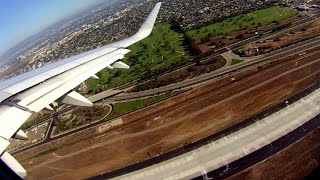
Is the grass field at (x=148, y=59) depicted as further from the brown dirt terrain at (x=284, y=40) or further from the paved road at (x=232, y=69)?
the brown dirt terrain at (x=284, y=40)

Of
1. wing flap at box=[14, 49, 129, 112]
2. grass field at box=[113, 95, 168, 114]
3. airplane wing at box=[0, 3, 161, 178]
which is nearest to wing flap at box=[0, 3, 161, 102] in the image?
airplane wing at box=[0, 3, 161, 178]

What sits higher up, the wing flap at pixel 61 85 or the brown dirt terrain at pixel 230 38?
the wing flap at pixel 61 85

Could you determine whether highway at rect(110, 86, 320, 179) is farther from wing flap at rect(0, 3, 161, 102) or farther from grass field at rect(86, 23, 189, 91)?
grass field at rect(86, 23, 189, 91)

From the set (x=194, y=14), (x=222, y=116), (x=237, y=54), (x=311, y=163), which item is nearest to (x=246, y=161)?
(x=311, y=163)

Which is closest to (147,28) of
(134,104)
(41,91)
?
(41,91)

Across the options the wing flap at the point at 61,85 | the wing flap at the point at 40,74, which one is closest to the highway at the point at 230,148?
the wing flap at the point at 40,74

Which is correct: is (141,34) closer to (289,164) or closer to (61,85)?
(61,85)

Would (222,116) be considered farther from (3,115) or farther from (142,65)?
(142,65)
